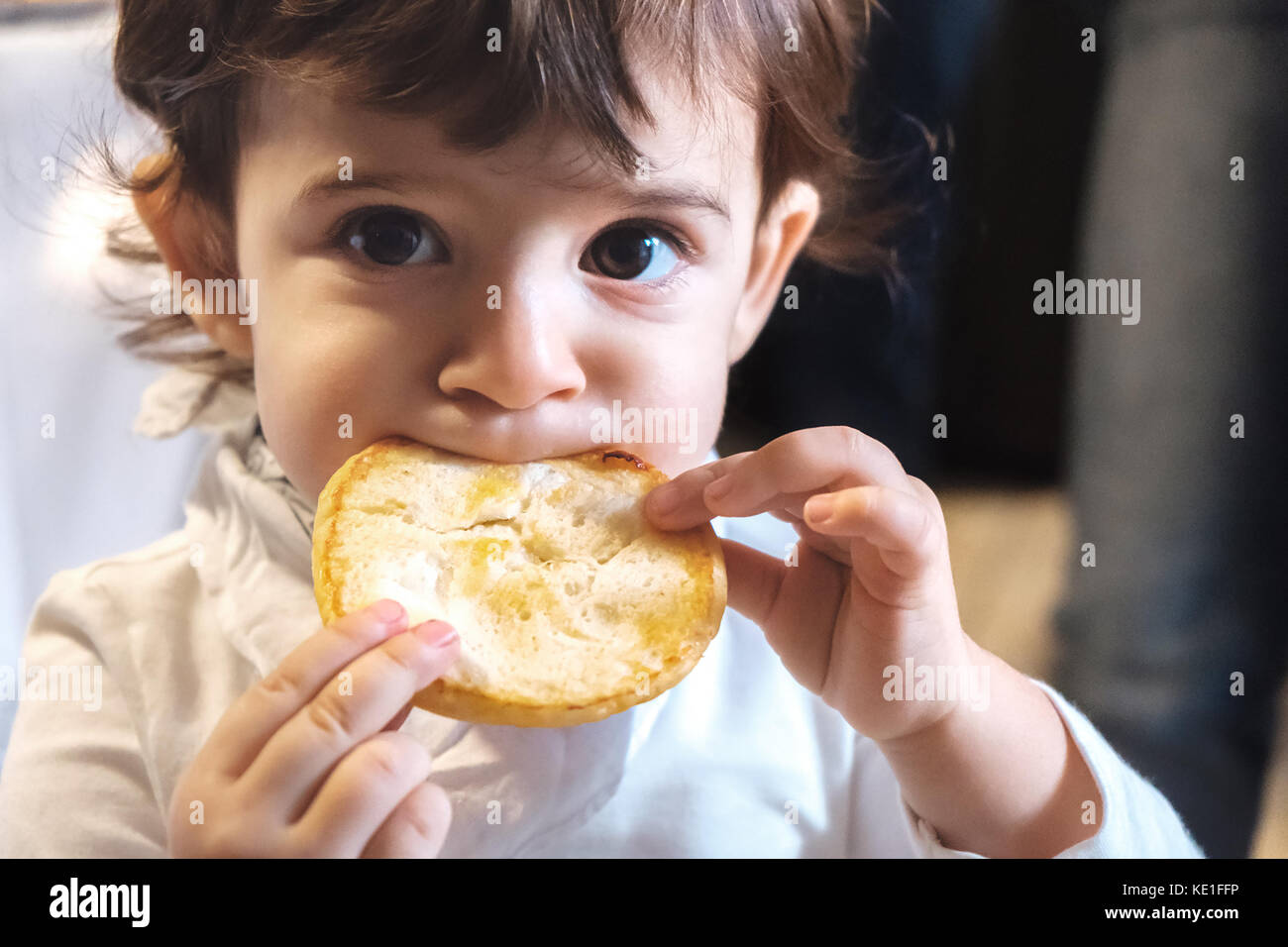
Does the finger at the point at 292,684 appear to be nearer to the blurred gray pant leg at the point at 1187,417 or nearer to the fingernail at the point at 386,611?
the fingernail at the point at 386,611

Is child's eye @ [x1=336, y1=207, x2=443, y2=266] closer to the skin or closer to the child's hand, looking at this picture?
the skin

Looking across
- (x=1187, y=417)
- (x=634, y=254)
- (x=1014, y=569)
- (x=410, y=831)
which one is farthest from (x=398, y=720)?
(x=1187, y=417)

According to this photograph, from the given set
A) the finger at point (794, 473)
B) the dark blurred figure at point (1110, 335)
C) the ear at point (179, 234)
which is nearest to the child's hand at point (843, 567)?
the finger at point (794, 473)

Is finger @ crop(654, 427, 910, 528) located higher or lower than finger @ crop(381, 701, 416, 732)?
higher

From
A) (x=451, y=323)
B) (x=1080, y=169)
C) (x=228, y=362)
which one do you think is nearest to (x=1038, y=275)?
(x=1080, y=169)

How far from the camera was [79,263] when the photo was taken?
0.66 metres

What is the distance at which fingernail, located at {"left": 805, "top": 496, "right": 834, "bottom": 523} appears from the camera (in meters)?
0.48

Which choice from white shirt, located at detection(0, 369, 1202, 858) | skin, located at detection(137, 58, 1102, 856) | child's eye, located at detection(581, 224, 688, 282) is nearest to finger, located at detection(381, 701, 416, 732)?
skin, located at detection(137, 58, 1102, 856)

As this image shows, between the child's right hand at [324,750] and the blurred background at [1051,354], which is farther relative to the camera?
the blurred background at [1051,354]

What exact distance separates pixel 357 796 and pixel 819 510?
0.81 ft

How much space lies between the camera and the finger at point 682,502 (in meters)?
0.50

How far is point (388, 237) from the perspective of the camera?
0.50 m

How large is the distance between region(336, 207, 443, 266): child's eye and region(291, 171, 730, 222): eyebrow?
14mm

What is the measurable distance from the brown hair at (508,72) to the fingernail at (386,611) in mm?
214
